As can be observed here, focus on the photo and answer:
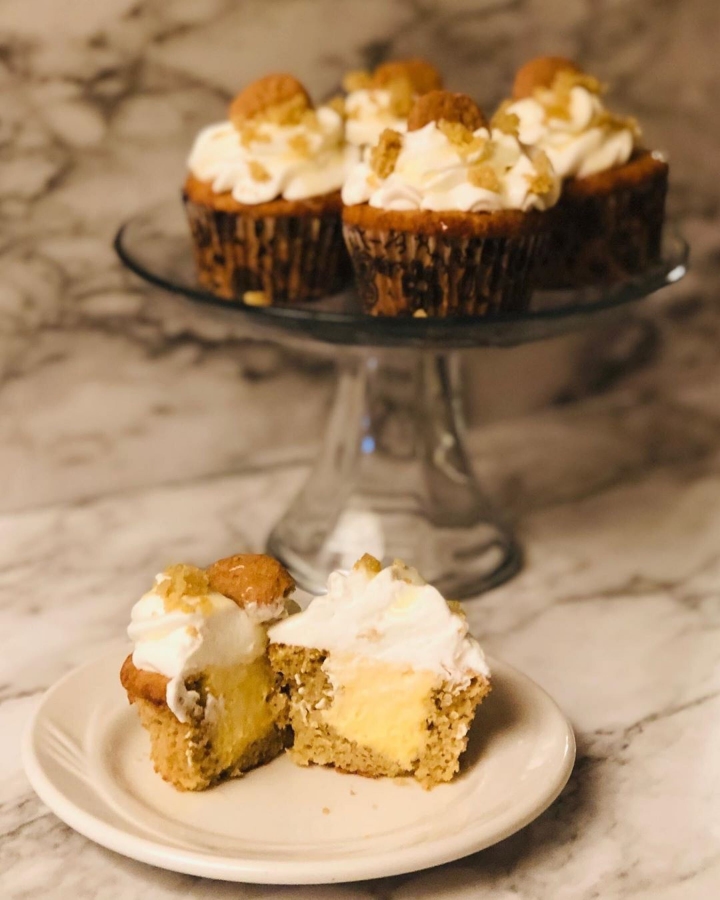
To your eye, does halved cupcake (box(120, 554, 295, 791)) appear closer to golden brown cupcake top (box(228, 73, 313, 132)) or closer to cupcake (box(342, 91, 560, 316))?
cupcake (box(342, 91, 560, 316))

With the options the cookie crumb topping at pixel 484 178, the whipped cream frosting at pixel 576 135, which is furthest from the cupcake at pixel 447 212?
the whipped cream frosting at pixel 576 135

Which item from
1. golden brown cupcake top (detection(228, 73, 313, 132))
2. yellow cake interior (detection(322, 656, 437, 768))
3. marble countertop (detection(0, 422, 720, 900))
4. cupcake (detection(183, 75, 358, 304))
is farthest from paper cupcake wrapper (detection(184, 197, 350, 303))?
yellow cake interior (detection(322, 656, 437, 768))

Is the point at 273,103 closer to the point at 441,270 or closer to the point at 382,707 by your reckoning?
the point at 441,270

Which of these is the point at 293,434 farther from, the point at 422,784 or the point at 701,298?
the point at 422,784

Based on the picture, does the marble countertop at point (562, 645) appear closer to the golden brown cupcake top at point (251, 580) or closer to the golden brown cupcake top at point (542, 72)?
the golden brown cupcake top at point (251, 580)

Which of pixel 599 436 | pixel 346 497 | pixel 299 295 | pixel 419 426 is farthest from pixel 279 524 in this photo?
pixel 599 436
